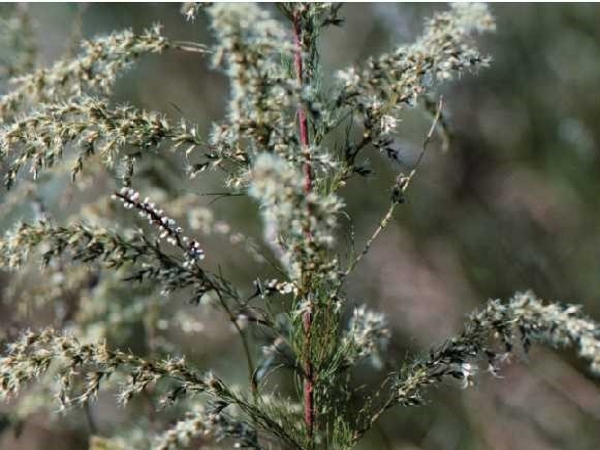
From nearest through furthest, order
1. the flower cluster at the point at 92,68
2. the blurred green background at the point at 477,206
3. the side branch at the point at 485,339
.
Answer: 1. the side branch at the point at 485,339
2. the flower cluster at the point at 92,68
3. the blurred green background at the point at 477,206

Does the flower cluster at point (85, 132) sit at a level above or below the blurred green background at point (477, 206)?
below

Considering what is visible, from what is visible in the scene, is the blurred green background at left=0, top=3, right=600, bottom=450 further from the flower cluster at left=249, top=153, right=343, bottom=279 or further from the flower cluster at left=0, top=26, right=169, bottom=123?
the flower cluster at left=249, top=153, right=343, bottom=279

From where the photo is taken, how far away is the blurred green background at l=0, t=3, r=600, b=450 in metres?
5.25

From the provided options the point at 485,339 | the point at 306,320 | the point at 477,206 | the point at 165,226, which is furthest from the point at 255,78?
the point at 477,206

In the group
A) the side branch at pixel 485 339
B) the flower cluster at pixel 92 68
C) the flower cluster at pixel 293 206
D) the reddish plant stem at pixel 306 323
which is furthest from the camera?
the flower cluster at pixel 92 68

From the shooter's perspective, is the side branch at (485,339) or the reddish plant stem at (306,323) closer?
the side branch at (485,339)

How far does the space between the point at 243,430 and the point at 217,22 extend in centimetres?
73

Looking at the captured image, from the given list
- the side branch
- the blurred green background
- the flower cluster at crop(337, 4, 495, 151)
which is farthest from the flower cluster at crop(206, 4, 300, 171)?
the blurred green background

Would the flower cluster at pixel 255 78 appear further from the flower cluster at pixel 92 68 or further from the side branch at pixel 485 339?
the side branch at pixel 485 339

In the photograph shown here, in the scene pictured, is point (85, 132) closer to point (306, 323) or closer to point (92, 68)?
point (92, 68)

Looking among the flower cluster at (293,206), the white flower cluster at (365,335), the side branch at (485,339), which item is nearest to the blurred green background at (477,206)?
the white flower cluster at (365,335)

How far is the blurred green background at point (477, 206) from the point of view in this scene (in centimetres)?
525

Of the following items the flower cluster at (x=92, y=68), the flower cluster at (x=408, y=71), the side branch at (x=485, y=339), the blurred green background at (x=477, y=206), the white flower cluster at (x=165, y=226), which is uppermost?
the blurred green background at (x=477, y=206)

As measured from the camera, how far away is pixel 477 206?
6641mm
